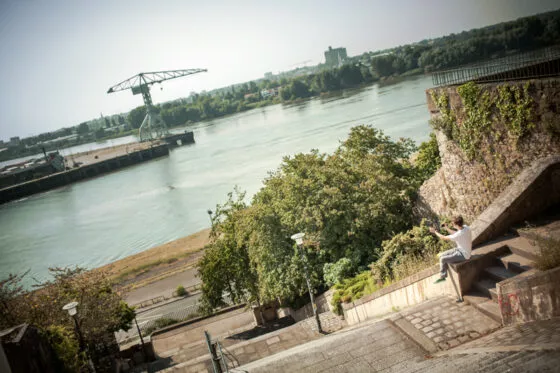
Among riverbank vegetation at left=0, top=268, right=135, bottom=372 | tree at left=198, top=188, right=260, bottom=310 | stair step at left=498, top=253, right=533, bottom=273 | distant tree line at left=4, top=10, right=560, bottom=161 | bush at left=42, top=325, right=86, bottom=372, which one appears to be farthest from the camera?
distant tree line at left=4, top=10, right=560, bottom=161

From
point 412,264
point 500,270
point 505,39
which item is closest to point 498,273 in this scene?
point 500,270

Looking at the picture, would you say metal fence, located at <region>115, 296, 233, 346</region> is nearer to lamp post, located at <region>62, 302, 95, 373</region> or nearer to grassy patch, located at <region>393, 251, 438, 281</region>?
lamp post, located at <region>62, 302, 95, 373</region>

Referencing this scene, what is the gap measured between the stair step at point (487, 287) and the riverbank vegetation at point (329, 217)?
347 cm

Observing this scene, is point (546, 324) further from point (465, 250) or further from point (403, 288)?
point (403, 288)

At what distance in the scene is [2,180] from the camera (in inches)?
3467

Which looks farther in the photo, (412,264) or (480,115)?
(480,115)

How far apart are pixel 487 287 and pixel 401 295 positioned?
1.90m

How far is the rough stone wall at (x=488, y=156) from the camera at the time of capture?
7.58 metres

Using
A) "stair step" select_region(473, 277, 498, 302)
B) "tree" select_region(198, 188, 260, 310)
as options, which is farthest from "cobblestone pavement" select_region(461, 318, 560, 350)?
"tree" select_region(198, 188, 260, 310)

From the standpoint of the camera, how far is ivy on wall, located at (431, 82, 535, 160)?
26.6 feet

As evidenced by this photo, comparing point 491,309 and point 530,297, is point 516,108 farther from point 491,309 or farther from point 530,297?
point 530,297

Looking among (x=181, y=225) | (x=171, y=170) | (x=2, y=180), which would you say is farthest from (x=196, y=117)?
(x=181, y=225)

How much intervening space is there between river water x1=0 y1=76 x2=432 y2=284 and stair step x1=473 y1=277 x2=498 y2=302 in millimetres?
25109

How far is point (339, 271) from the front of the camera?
1159 cm
